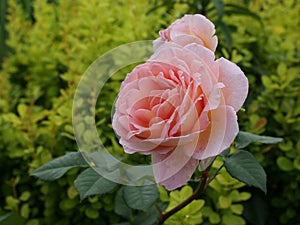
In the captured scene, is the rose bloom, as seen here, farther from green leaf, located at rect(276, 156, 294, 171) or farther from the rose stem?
green leaf, located at rect(276, 156, 294, 171)

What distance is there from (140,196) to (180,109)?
259 millimetres

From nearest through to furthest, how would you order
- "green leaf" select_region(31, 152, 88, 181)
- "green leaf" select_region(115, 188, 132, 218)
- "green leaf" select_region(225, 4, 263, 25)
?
"green leaf" select_region(31, 152, 88, 181)
"green leaf" select_region(115, 188, 132, 218)
"green leaf" select_region(225, 4, 263, 25)

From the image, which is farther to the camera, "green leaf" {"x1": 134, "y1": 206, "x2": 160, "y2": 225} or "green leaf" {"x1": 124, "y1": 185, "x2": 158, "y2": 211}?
"green leaf" {"x1": 134, "y1": 206, "x2": 160, "y2": 225}

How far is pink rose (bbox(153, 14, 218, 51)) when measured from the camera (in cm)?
71

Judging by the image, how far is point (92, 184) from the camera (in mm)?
817

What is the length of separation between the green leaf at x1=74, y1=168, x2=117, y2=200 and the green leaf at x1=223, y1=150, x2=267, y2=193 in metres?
0.20

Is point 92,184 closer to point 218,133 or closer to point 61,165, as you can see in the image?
point 61,165

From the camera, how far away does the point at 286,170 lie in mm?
1188

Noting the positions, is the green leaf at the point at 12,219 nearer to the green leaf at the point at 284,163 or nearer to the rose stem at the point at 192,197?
the rose stem at the point at 192,197

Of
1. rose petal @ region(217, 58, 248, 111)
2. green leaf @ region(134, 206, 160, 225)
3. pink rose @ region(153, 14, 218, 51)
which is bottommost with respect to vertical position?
green leaf @ region(134, 206, 160, 225)

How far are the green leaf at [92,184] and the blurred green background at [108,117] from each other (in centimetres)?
16

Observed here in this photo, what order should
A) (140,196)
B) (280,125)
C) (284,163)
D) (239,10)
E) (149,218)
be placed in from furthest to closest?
(239,10)
(280,125)
(284,163)
(149,218)
(140,196)

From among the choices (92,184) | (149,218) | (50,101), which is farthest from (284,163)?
(50,101)

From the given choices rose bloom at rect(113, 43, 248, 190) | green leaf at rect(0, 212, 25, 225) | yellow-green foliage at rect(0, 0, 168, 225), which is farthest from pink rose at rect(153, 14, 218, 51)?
green leaf at rect(0, 212, 25, 225)
